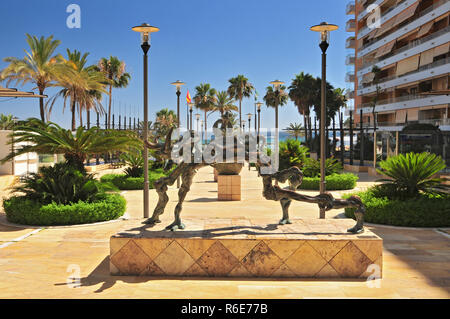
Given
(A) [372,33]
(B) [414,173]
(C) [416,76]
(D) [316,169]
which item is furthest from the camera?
(A) [372,33]

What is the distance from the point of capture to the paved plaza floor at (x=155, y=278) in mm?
5223

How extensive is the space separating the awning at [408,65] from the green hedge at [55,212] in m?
35.1

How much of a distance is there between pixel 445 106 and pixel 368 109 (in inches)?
584

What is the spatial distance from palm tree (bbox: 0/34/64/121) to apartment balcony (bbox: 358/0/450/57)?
2906 cm

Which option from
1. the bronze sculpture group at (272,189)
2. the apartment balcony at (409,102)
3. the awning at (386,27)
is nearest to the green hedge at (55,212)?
the bronze sculpture group at (272,189)

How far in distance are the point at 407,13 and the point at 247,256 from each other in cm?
3843

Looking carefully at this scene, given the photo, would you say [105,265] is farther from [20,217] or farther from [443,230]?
[443,230]

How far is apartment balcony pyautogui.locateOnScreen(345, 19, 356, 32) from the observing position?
52.3m

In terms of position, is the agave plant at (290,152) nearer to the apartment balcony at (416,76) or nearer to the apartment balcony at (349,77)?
the apartment balcony at (416,76)

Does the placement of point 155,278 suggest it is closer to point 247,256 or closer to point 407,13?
point 247,256

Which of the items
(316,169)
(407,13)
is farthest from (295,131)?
(316,169)

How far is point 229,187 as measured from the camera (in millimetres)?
14156

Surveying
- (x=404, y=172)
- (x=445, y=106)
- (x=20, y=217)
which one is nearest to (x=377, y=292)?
(x=404, y=172)

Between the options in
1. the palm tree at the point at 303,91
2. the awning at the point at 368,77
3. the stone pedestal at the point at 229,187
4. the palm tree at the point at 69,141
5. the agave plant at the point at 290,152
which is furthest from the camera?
the palm tree at the point at 303,91
